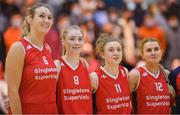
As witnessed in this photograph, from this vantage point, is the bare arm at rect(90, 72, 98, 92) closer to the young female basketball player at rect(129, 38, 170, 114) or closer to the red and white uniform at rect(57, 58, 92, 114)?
the red and white uniform at rect(57, 58, 92, 114)

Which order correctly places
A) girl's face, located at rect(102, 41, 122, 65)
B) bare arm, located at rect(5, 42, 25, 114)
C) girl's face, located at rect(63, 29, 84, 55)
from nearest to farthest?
bare arm, located at rect(5, 42, 25, 114), girl's face, located at rect(63, 29, 84, 55), girl's face, located at rect(102, 41, 122, 65)

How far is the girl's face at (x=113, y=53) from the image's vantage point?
7.13m

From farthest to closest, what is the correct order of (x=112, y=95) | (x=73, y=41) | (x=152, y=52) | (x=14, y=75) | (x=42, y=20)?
(x=152, y=52) < (x=112, y=95) < (x=73, y=41) < (x=42, y=20) < (x=14, y=75)

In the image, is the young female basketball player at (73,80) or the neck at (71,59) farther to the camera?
the neck at (71,59)

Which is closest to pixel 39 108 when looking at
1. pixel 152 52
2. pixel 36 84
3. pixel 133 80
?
pixel 36 84

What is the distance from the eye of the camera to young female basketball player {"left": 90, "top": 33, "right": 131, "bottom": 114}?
704cm

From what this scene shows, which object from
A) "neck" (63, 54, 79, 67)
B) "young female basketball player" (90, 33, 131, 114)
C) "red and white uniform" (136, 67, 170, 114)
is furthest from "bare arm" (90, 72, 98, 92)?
"red and white uniform" (136, 67, 170, 114)

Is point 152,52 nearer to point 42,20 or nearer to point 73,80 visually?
point 73,80

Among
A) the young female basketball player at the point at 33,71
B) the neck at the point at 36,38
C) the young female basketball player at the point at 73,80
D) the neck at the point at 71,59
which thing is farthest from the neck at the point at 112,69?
the neck at the point at 36,38

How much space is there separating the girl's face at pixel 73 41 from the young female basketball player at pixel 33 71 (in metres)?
0.37

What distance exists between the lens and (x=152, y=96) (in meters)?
7.24

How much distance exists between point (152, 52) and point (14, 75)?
6.38 feet

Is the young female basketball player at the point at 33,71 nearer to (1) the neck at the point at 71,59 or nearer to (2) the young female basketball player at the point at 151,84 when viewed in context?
(1) the neck at the point at 71,59

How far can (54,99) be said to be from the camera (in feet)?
21.6
